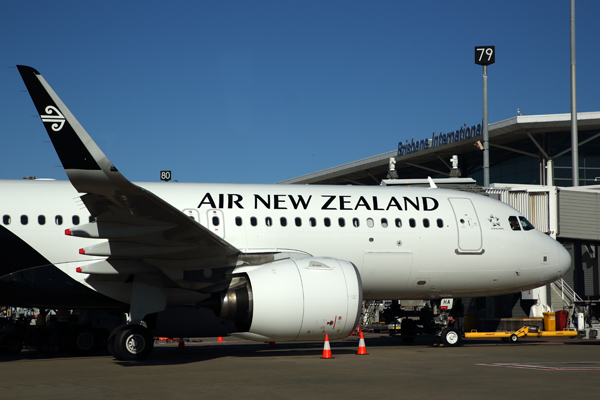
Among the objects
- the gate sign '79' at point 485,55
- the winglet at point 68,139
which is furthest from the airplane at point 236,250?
the gate sign '79' at point 485,55

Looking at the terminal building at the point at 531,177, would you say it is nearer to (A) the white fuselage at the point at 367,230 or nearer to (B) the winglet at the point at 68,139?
(A) the white fuselage at the point at 367,230

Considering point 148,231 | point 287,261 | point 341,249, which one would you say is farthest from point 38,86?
point 341,249

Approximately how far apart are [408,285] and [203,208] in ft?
17.2

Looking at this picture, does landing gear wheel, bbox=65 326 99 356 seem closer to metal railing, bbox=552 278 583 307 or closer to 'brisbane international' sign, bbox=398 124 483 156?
metal railing, bbox=552 278 583 307

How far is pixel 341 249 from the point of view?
14078mm

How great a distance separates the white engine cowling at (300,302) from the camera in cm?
1159

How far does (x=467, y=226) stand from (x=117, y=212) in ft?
27.8

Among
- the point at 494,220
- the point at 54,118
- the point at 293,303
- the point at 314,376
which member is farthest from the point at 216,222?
the point at 494,220

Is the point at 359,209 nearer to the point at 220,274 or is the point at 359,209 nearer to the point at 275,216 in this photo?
the point at 275,216

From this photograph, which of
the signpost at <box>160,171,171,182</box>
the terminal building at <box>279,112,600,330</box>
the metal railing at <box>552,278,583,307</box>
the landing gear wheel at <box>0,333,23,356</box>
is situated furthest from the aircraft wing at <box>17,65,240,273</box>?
the signpost at <box>160,171,171,182</box>

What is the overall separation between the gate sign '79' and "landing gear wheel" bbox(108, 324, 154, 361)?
64.0ft

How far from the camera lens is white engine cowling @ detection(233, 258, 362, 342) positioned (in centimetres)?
1159

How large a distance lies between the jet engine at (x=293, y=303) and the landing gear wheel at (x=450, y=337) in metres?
4.44

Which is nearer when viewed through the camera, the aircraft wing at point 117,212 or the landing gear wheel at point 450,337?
the aircraft wing at point 117,212
